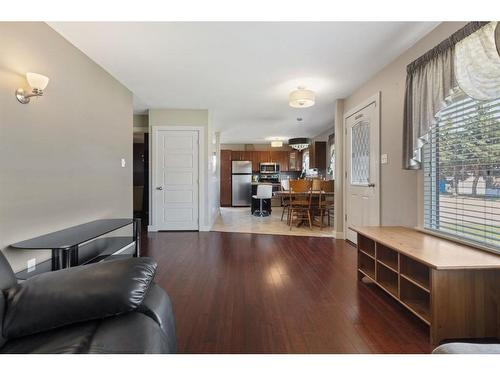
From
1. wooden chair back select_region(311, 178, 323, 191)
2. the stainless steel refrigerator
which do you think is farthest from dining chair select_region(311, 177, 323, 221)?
the stainless steel refrigerator

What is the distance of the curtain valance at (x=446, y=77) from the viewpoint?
166cm

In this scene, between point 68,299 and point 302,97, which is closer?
point 68,299

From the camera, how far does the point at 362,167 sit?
12.3 ft

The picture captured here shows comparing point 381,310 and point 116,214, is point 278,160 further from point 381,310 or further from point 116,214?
point 381,310

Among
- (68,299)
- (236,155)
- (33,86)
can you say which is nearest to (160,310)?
(68,299)

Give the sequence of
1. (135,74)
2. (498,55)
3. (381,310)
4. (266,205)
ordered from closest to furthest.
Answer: (498,55) → (381,310) → (135,74) → (266,205)

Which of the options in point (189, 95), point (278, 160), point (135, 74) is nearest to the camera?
point (135, 74)

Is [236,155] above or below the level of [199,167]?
above

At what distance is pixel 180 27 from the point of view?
2260mm

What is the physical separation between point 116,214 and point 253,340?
8.93 feet

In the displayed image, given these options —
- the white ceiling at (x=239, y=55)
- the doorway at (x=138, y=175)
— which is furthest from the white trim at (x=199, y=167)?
the doorway at (x=138, y=175)

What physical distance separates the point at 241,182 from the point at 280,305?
729 centimetres

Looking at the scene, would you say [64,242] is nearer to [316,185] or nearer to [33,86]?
[33,86]
